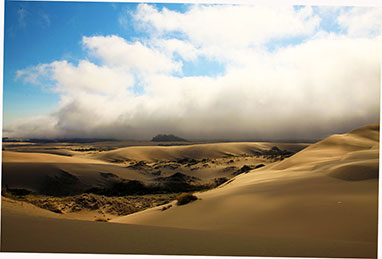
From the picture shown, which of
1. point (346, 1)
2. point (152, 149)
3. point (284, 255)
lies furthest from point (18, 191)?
point (152, 149)

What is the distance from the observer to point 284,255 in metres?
2.46

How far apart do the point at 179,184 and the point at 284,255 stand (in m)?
10.2

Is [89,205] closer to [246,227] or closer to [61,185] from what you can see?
[61,185]

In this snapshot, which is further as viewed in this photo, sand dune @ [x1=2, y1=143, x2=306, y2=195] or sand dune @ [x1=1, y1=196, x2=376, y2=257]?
sand dune @ [x1=2, y1=143, x2=306, y2=195]

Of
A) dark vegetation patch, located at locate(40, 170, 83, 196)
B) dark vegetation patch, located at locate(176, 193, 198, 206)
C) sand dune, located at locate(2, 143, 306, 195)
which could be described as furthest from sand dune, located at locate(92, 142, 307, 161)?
dark vegetation patch, located at locate(176, 193, 198, 206)

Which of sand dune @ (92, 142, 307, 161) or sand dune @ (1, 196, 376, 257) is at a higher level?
sand dune @ (1, 196, 376, 257)

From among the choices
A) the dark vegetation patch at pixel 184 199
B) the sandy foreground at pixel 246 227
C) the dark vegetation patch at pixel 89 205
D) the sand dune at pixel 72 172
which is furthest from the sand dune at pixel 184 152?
the sandy foreground at pixel 246 227

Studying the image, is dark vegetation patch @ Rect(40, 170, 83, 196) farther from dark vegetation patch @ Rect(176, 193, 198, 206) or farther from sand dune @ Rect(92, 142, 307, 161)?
sand dune @ Rect(92, 142, 307, 161)

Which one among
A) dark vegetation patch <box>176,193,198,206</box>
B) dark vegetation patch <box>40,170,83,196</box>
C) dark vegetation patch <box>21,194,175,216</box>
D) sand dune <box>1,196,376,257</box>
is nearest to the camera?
sand dune <box>1,196,376,257</box>

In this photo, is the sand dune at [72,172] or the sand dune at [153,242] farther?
the sand dune at [72,172]

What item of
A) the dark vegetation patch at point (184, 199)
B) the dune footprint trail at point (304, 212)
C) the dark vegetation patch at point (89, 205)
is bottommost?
the dark vegetation patch at point (89, 205)

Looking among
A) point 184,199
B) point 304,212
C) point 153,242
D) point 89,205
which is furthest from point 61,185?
point 304,212

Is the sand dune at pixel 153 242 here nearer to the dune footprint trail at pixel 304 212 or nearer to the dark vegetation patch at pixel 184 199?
the dune footprint trail at pixel 304 212

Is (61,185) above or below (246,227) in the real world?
below
